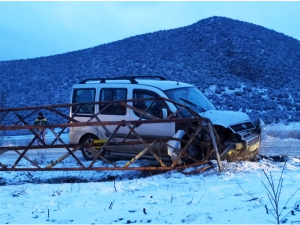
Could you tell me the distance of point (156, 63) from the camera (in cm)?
5100

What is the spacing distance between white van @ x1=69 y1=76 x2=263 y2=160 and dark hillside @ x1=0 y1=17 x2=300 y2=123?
21190 mm

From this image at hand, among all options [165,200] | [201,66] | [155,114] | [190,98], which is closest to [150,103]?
[155,114]

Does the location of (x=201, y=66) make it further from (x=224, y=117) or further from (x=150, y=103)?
(x=224, y=117)

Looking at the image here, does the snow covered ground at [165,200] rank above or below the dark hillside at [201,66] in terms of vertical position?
below

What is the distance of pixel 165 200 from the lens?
539cm

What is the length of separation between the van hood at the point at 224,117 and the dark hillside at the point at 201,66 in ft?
69.7

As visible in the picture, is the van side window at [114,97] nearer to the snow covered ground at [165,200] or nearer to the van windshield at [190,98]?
the van windshield at [190,98]

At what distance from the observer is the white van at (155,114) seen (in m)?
8.18

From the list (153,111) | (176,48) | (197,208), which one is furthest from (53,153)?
(176,48)

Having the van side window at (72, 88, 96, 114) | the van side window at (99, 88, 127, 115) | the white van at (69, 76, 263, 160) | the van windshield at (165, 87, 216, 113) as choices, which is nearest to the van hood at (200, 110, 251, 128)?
the white van at (69, 76, 263, 160)

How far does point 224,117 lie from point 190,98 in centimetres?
124

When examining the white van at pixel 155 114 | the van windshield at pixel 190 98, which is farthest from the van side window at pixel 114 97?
the van windshield at pixel 190 98

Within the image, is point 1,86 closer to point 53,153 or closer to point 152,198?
point 53,153

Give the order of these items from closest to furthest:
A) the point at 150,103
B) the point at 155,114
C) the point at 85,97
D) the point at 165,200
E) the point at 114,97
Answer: the point at 165,200, the point at 155,114, the point at 150,103, the point at 114,97, the point at 85,97
